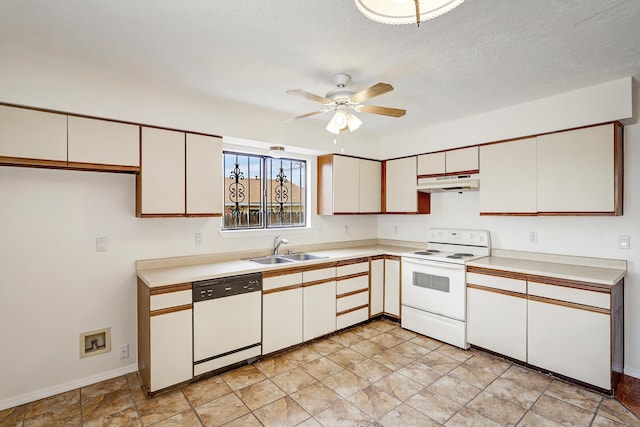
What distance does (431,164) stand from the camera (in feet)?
13.2

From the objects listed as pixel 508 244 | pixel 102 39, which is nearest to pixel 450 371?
pixel 508 244

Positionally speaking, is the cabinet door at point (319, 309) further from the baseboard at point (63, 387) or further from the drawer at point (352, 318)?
the baseboard at point (63, 387)

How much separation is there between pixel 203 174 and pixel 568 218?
356 cm

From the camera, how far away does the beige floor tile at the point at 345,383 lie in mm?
2582

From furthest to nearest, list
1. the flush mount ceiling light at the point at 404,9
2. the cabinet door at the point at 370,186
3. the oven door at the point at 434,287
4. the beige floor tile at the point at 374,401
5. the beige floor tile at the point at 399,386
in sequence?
1. the cabinet door at the point at 370,186
2. the oven door at the point at 434,287
3. the beige floor tile at the point at 399,386
4. the beige floor tile at the point at 374,401
5. the flush mount ceiling light at the point at 404,9

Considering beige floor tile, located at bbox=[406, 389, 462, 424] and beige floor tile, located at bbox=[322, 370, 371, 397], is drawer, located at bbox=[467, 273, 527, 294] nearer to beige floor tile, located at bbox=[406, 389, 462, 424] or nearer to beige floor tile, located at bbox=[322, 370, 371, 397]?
beige floor tile, located at bbox=[406, 389, 462, 424]

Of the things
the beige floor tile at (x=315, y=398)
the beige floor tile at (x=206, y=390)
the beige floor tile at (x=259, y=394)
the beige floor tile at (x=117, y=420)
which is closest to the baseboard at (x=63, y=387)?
the beige floor tile at (x=117, y=420)

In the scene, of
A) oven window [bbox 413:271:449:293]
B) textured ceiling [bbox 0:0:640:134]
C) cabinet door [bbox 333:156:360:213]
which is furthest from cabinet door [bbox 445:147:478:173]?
oven window [bbox 413:271:449:293]

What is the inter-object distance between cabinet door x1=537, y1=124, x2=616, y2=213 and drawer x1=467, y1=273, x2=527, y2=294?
2.48 feet

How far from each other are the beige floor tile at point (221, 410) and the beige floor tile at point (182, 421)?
4 centimetres

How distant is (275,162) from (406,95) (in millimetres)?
1775

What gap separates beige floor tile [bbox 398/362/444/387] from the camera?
2.73m

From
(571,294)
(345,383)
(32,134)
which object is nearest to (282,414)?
(345,383)

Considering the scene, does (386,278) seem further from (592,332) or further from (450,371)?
(592,332)
